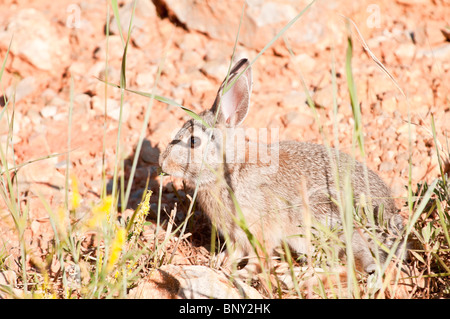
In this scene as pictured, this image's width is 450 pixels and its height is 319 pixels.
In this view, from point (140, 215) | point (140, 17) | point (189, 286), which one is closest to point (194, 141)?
point (140, 215)

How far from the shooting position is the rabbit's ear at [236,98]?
11.9 ft

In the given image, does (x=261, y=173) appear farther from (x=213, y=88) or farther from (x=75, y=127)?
(x=75, y=127)

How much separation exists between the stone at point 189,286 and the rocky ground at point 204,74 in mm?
1450

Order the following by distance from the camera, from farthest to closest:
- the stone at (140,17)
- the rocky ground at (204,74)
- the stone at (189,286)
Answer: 1. the stone at (140,17)
2. the rocky ground at (204,74)
3. the stone at (189,286)

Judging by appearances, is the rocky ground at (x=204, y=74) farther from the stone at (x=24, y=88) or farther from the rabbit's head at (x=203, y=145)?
the rabbit's head at (x=203, y=145)

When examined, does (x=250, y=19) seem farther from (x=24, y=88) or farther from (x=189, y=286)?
(x=189, y=286)

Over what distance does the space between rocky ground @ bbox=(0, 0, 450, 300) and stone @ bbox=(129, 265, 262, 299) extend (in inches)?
57.1

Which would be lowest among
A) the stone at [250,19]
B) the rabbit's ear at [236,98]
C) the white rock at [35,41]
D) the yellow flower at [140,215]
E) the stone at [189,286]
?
the stone at [189,286]

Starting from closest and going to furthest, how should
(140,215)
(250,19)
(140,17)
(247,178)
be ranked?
(140,215) < (247,178) < (250,19) < (140,17)

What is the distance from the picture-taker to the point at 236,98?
12.2 ft

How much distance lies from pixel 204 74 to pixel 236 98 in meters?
2.22

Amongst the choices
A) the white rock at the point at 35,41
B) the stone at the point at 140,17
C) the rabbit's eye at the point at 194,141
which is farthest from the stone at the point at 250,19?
the rabbit's eye at the point at 194,141

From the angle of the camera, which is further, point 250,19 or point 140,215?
point 250,19

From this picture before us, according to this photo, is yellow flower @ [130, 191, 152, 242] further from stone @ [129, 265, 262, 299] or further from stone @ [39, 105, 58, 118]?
stone @ [39, 105, 58, 118]
